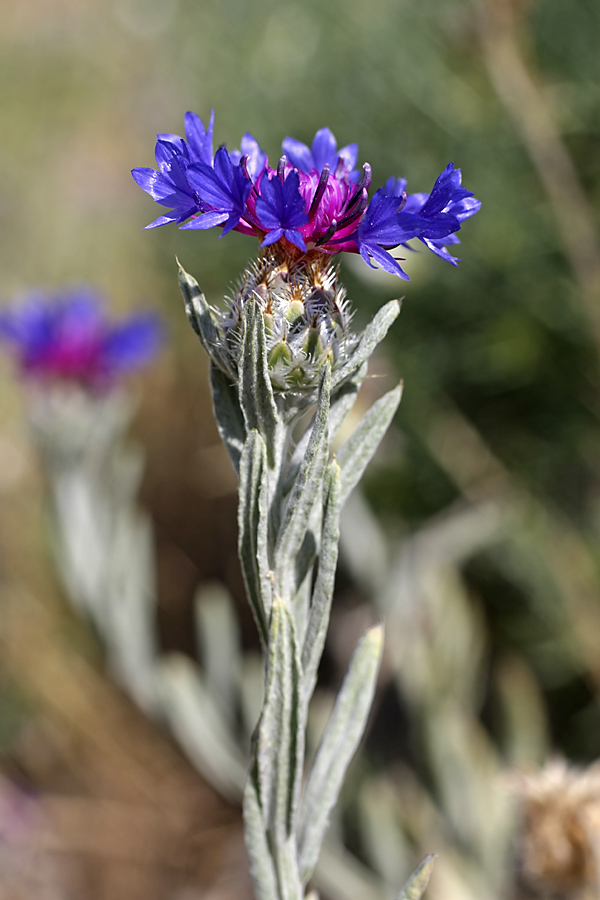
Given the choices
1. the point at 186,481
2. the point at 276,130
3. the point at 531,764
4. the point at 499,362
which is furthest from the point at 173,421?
the point at 531,764

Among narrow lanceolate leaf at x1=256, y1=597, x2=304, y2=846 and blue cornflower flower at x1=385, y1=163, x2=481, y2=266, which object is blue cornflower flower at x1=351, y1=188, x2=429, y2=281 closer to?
blue cornflower flower at x1=385, y1=163, x2=481, y2=266

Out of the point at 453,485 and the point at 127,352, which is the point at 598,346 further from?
the point at 127,352

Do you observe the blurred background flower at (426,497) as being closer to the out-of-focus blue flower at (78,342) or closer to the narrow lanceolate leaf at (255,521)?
the out-of-focus blue flower at (78,342)

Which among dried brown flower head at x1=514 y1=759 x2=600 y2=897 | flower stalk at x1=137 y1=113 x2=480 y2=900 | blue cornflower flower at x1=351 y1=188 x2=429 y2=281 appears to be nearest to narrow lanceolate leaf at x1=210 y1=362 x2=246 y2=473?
flower stalk at x1=137 y1=113 x2=480 y2=900

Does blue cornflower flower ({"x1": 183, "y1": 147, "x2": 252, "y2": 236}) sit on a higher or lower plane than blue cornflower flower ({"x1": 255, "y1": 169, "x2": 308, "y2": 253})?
higher

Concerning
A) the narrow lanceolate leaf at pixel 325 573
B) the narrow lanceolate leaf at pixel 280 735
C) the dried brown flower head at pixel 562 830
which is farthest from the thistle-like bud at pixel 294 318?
the dried brown flower head at pixel 562 830
